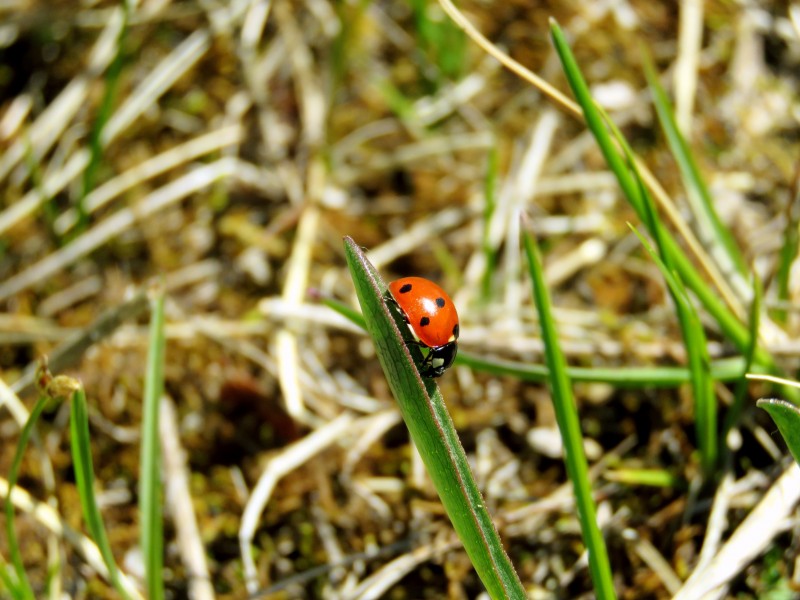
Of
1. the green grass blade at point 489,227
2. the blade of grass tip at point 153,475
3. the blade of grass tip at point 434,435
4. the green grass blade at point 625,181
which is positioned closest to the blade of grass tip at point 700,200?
the green grass blade at point 625,181

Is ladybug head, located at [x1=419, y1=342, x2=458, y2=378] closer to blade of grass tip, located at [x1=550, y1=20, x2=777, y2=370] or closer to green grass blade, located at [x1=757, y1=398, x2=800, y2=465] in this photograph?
blade of grass tip, located at [x1=550, y1=20, x2=777, y2=370]

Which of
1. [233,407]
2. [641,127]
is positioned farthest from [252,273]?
[641,127]

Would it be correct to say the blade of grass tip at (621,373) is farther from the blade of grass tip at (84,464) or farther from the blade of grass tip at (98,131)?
the blade of grass tip at (98,131)

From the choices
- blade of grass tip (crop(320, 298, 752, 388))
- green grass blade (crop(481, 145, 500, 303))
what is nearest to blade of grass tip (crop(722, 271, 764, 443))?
blade of grass tip (crop(320, 298, 752, 388))

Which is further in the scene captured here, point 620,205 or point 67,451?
point 620,205

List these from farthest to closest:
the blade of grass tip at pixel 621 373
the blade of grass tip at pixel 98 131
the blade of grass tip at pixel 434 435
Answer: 1. the blade of grass tip at pixel 98 131
2. the blade of grass tip at pixel 621 373
3. the blade of grass tip at pixel 434 435

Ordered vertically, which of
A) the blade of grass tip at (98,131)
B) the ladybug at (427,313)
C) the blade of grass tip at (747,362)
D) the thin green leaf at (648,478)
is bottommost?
the thin green leaf at (648,478)

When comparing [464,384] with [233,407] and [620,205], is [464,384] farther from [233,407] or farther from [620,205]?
[620,205]
